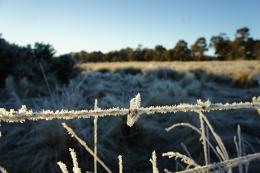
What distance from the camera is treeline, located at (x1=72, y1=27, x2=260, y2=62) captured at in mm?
48781

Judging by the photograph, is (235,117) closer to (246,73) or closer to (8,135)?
(8,135)

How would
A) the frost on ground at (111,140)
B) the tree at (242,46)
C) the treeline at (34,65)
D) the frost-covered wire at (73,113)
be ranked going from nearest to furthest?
the frost-covered wire at (73,113), the frost on ground at (111,140), the treeline at (34,65), the tree at (242,46)

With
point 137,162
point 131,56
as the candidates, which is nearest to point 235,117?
point 137,162

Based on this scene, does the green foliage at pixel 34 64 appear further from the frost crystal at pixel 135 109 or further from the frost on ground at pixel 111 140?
the frost crystal at pixel 135 109

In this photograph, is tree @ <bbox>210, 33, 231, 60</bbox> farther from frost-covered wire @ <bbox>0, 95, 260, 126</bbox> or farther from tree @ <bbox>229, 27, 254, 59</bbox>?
frost-covered wire @ <bbox>0, 95, 260, 126</bbox>

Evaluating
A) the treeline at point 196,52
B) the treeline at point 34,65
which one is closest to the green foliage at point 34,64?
the treeline at point 34,65

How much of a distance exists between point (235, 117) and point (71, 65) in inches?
170

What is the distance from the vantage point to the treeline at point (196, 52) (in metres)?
48.8

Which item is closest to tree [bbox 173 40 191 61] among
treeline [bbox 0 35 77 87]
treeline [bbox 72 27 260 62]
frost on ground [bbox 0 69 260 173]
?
treeline [bbox 72 27 260 62]

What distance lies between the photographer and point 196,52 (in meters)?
52.1

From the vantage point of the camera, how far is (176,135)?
4723mm

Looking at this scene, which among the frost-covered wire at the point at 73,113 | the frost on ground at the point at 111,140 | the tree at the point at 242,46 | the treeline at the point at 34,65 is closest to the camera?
the frost-covered wire at the point at 73,113

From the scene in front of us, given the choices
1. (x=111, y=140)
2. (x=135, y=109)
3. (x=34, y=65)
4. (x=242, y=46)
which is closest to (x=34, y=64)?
(x=34, y=65)

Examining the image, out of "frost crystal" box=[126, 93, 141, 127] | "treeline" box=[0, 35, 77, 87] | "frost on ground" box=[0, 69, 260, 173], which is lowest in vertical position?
"frost on ground" box=[0, 69, 260, 173]
